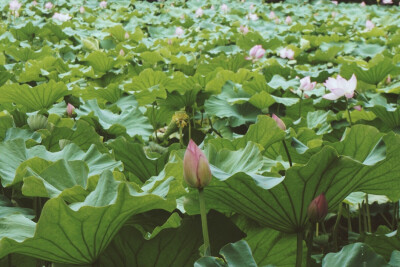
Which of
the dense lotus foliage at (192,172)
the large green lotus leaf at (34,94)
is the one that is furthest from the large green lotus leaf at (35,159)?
the large green lotus leaf at (34,94)

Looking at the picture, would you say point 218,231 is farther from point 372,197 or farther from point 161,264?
point 372,197

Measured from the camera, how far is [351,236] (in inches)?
43.6

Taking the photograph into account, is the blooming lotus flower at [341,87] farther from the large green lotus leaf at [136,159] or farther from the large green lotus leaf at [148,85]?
the large green lotus leaf at [136,159]

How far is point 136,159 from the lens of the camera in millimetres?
1100

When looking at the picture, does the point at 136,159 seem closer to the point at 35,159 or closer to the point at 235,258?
the point at 35,159

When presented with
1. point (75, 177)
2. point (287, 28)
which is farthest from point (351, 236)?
point (287, 28)

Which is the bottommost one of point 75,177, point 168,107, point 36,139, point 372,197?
point 372,197

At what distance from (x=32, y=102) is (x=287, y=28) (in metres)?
3.14

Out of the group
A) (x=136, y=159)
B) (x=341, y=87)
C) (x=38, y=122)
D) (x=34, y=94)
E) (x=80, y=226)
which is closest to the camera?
(x=80, y=226)

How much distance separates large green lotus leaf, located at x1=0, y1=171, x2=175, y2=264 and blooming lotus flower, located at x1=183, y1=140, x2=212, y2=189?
49 millimetres

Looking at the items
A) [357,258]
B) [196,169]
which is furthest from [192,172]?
[357,258]

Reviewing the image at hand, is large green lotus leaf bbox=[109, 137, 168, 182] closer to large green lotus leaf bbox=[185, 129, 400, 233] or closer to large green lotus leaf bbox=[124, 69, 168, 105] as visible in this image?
large green lotus leaf bbox=[185, 129, 400, 233]

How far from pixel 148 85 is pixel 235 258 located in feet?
4.52

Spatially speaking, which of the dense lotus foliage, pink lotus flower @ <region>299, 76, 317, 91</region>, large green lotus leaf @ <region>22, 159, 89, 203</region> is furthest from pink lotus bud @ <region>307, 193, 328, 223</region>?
pink lotus flower @ <region>299, 76, 317, 91</region>
